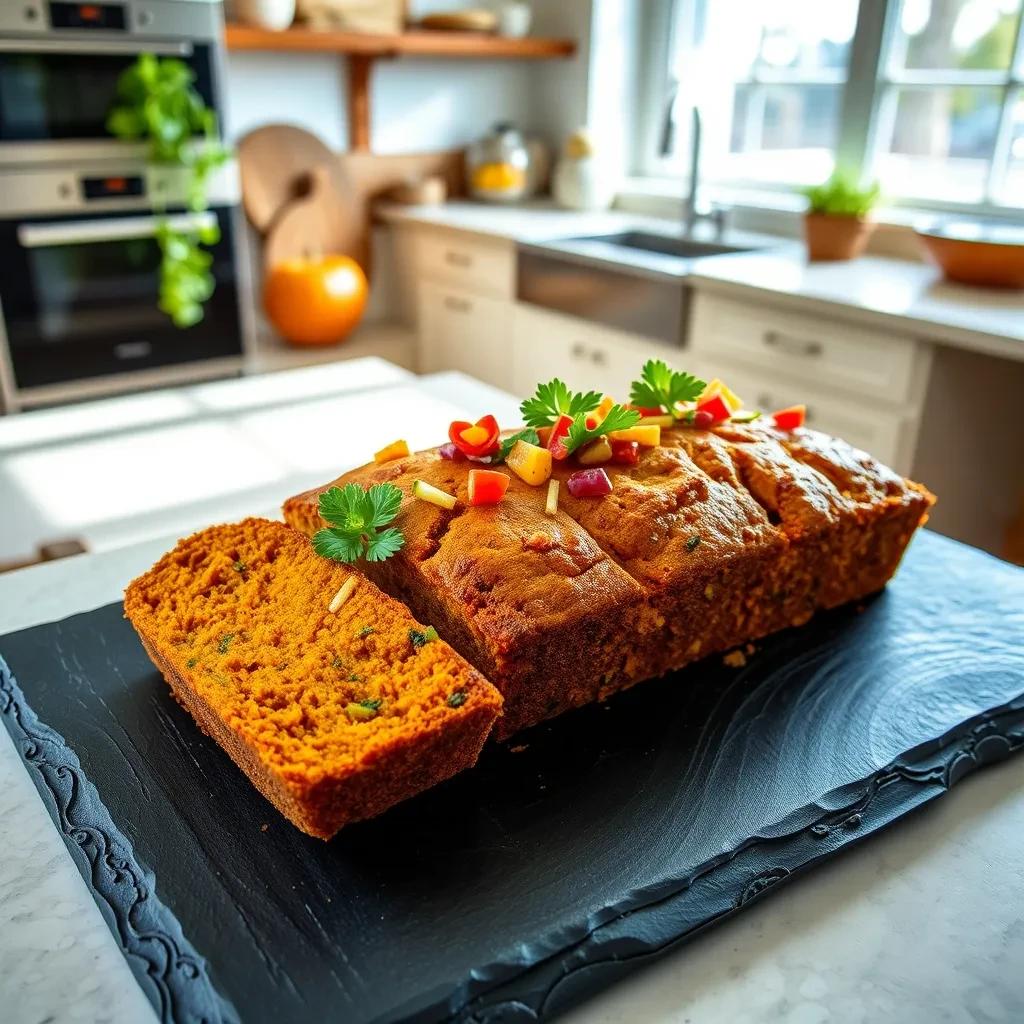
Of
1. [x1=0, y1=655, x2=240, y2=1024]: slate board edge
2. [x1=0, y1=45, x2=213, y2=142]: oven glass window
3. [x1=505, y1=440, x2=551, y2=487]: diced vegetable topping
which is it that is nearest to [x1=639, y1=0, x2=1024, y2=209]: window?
[x1=0, y1=45, x2=213, y2=142]: oven glass window

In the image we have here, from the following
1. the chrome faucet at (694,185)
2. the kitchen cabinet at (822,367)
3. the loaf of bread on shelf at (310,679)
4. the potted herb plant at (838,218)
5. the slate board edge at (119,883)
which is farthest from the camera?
the chrome faucet at (694,185)

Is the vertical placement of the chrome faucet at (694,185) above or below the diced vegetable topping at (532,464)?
above

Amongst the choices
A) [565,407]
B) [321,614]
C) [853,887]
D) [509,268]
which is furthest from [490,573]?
[509,268]

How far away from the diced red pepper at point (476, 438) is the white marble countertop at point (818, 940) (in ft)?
1.85

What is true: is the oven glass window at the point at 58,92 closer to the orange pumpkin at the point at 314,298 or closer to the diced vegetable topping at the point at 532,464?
the orange pumpkin at the point at 314,298

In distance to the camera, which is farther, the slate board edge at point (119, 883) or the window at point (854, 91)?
the window at point (854, 91)

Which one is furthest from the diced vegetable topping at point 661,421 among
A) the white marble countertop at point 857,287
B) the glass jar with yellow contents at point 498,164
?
the glass jar with yellow contents at point 498,164

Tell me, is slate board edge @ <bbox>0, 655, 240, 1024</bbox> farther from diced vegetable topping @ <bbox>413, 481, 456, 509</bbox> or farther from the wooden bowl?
the wooden bowl

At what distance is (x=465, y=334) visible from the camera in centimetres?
374

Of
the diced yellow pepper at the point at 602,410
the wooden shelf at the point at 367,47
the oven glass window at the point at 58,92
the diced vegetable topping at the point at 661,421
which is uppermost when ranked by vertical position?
the wooden shelf at the point at 367,47

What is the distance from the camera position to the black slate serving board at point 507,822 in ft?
2.36

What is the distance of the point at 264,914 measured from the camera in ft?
2.52

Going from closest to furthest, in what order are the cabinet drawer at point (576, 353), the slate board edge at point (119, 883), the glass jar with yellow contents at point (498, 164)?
the slate board edge at point (119, 883)
the cabinet drawer at point (576, 353)
the glass jar with yellow contents at point (498, 164)

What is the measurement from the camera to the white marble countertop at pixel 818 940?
701mm
